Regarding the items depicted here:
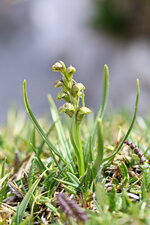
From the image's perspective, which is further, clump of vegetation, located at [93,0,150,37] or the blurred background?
clump of vegetation, located at [93,0,150,37]

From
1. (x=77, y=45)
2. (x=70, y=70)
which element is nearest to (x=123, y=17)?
(x=77, y=45)

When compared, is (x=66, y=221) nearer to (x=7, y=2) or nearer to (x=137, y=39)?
(x=137, y=39)

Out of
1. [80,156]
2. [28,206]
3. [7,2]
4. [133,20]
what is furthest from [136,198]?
[7,2]

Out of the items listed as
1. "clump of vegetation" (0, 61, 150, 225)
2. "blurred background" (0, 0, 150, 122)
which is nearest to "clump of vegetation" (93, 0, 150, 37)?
"blurred background" (0, 0, 150, 122)

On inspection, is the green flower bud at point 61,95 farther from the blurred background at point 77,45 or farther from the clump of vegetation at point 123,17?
the clump of vegetation at point 123,17

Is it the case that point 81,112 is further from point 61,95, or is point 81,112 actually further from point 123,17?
point 123,17

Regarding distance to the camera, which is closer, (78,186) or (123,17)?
(78,186)

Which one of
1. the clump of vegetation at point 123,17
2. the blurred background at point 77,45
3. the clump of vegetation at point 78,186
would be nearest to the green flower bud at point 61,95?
the clump of vegetation at point 78,186

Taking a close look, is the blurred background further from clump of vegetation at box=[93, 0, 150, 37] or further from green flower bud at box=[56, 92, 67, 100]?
green flower bud at box=[56, 92, 67, 100]
